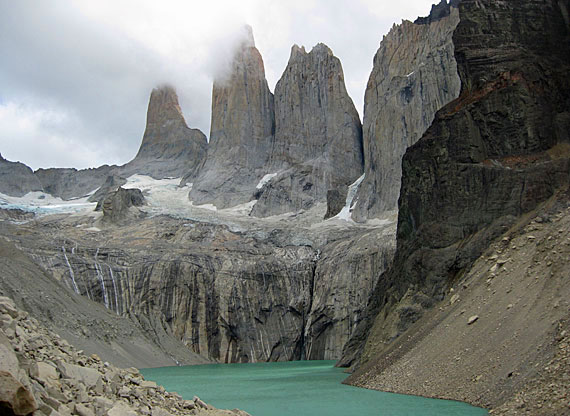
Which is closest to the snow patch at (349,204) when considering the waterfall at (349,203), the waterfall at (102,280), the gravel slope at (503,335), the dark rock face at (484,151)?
the waterfall at (349,203)

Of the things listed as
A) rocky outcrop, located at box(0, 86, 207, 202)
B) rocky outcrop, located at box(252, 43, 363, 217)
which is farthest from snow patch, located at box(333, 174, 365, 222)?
rocky outcrop, located at box(0, 86, 207, 202)

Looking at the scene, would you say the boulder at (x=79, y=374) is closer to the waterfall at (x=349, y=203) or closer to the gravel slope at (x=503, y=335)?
the gravel slope at (x=503, y=335)

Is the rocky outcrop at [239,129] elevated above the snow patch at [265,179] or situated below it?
above

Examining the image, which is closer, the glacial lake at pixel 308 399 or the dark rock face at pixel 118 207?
the glacial lake at pixel 308 399

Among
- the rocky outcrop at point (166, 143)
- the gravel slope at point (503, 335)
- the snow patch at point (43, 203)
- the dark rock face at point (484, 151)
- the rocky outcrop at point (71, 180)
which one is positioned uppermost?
the rocky outcrop at point (166, 143)

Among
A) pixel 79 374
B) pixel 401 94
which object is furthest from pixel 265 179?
pixel 79 374

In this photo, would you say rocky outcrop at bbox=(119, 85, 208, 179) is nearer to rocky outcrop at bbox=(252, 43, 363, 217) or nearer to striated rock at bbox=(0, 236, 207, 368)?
rocky outcrop at bbox=(252, 43, 363, 217)

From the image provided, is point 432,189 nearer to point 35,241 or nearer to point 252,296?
point 252,296
